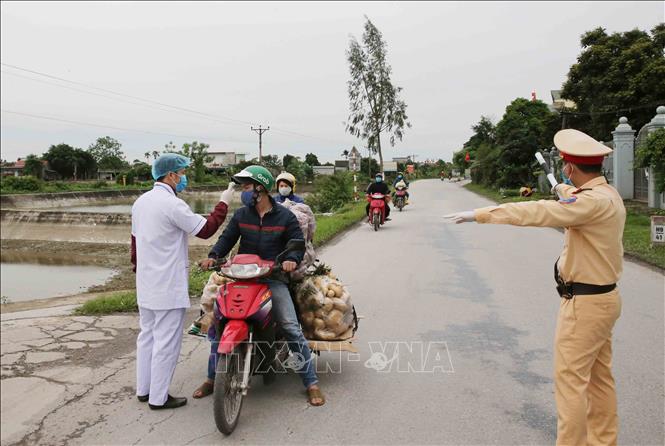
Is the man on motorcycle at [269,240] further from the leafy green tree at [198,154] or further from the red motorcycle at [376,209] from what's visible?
the leafy green tree at [198,154]

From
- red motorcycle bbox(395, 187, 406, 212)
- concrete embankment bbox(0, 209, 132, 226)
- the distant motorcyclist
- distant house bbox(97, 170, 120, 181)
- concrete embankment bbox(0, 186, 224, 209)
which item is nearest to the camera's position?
the distant motorcyclist

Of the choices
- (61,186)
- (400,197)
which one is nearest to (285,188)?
(400,197)

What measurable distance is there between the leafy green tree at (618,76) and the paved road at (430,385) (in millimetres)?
19702

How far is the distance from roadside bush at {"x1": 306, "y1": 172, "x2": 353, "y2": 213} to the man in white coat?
73.3 feet

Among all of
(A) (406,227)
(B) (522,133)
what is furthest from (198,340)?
(B) (522,133)

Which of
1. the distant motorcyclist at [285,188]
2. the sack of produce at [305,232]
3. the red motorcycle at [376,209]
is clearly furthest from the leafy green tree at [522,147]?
the sack of produce at [305,232]

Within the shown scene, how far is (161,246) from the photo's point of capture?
397 cm

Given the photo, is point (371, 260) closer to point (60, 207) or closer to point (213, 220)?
point (213, 220)

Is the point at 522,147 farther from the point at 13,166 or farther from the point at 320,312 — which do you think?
the point at 13,166

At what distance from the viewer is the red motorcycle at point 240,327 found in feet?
11.5

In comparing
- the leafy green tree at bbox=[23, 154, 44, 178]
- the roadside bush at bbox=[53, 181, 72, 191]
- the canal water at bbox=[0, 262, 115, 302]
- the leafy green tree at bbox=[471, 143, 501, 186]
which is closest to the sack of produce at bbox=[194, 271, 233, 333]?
the canal water at bbox=[0, 262, 115, 302]

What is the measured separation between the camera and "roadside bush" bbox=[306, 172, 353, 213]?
27.2 m

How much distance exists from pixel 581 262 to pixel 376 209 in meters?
13.1

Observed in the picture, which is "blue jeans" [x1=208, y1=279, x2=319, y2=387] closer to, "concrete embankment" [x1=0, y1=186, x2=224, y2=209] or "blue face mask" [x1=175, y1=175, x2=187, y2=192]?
"blue face mask" [x1=175, y1=175, x2=187, y2=192]
